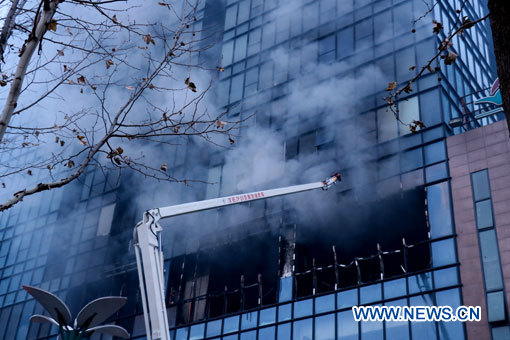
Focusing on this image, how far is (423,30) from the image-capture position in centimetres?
3195

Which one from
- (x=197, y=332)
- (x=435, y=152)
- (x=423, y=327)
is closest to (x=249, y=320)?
(x=197, y=332)

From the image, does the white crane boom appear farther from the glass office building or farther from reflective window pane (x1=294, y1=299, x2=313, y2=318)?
reflective window pane (x1=294, y1=299, x2=313, y2=318)

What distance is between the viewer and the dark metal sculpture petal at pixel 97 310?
17350 mm

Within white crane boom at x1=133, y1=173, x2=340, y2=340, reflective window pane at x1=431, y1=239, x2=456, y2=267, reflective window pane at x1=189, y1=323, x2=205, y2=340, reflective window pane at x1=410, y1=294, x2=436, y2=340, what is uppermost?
reflective window pane at x1=431, y1=239, x2=456, y2=267

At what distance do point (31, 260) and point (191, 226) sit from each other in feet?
47.5

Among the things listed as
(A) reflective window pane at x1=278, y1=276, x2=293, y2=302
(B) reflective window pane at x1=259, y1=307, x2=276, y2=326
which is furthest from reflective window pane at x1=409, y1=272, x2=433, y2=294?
(B) reflective window pane at x1=259, y1=307, x2=276, y2=326

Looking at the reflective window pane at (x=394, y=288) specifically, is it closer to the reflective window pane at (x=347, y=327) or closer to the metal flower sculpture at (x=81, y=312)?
the reflective window pane at (x=347, y=327)

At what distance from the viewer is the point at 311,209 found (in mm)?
32062

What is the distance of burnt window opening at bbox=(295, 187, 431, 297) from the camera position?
29906mm

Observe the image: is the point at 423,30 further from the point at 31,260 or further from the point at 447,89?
the point at 31,260

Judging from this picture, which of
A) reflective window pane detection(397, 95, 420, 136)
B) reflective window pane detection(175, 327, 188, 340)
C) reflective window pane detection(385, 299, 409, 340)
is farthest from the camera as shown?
reflective window pane detection(175, 327, 188, 340)

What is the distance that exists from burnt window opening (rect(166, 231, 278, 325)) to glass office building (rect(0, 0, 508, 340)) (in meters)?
0.08

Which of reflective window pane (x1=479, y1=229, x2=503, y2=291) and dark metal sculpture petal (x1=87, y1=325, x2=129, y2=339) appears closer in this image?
dark metal sculpture petal (x1=87, y1=325, x2=129, y2=339)

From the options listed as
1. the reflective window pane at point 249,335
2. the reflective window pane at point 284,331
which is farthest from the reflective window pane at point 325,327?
the reflective window pane at point 249,335
